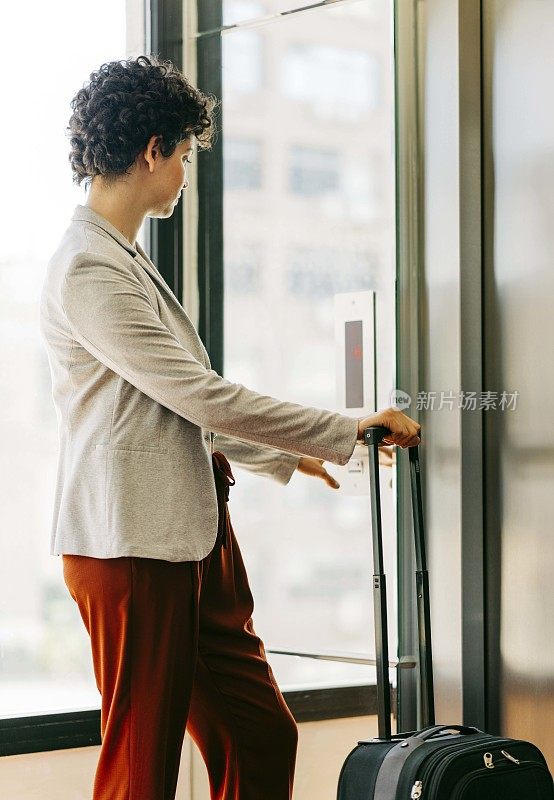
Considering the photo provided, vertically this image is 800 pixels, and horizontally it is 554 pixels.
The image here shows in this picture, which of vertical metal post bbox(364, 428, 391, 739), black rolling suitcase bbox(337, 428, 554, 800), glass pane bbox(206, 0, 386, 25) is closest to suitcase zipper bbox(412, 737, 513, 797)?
black rolling suitcase bbox(337, 428, 554, 800)

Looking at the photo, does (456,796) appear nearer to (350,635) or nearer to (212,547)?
(212,547)

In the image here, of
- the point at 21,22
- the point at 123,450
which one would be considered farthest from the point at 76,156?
the point at 21,22

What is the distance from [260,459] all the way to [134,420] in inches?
17.6

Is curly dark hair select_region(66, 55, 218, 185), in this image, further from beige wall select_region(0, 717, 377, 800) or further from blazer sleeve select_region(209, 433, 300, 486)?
beige wall select_region(0, 717, 377, 800)

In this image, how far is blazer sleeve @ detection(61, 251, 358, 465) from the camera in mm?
1621

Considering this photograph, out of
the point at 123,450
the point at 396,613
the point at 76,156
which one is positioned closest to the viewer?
the point at 123,450

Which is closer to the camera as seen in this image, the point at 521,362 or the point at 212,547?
the point at 212,547

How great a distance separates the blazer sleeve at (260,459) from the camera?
204 cm

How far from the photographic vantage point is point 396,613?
220cm

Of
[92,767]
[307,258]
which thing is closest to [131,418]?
[307,258]

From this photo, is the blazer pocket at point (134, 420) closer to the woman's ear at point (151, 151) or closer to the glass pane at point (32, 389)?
the woman's ear at point (151, 151)

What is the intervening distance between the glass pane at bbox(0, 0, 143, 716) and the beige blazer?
0.60 meters

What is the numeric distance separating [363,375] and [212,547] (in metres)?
0.67

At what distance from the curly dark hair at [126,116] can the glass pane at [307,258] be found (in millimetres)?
536
